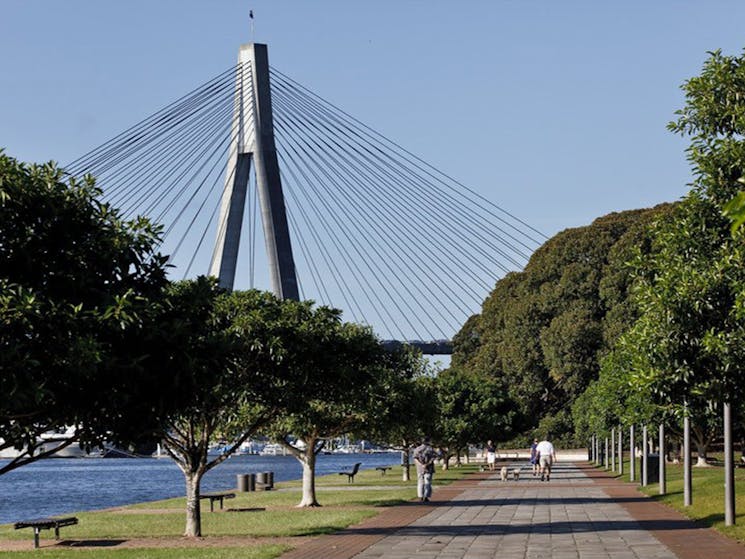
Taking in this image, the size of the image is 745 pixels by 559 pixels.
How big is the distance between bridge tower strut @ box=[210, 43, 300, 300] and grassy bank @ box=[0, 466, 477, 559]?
7352 mm

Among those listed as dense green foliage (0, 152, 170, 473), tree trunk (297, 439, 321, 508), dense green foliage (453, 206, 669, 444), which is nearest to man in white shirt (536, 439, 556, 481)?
tree trunk (297, 439, 321, 508)

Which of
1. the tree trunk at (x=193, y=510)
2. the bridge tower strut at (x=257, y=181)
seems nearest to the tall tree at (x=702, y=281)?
the tree trunk at (x=193, y=510)

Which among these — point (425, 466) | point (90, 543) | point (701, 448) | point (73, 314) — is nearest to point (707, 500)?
point (425, 466)

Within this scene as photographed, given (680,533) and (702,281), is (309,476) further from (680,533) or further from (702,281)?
(702,281)

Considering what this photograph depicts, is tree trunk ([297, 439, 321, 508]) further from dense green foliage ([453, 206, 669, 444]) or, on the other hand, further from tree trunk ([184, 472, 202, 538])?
dense green foliage ([453, 206, 669, 444])

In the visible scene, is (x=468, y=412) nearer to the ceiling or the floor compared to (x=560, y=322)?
nearer to the floor

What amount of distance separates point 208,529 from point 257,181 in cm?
1748

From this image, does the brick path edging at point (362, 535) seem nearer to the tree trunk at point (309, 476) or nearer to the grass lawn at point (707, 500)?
the tree trunk at point (309, 476)

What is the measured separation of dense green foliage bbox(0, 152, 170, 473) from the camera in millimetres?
14266

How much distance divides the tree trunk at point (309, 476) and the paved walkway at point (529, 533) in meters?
2.84

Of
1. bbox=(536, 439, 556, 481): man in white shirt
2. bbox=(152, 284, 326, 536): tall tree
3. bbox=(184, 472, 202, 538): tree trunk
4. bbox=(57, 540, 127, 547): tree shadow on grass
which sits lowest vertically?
bbox=(536, 439, 556, 481): man in white shirt

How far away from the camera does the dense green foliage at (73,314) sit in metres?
14.3

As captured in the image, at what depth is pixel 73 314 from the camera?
14523 millimetres

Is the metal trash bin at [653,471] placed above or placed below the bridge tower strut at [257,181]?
below
